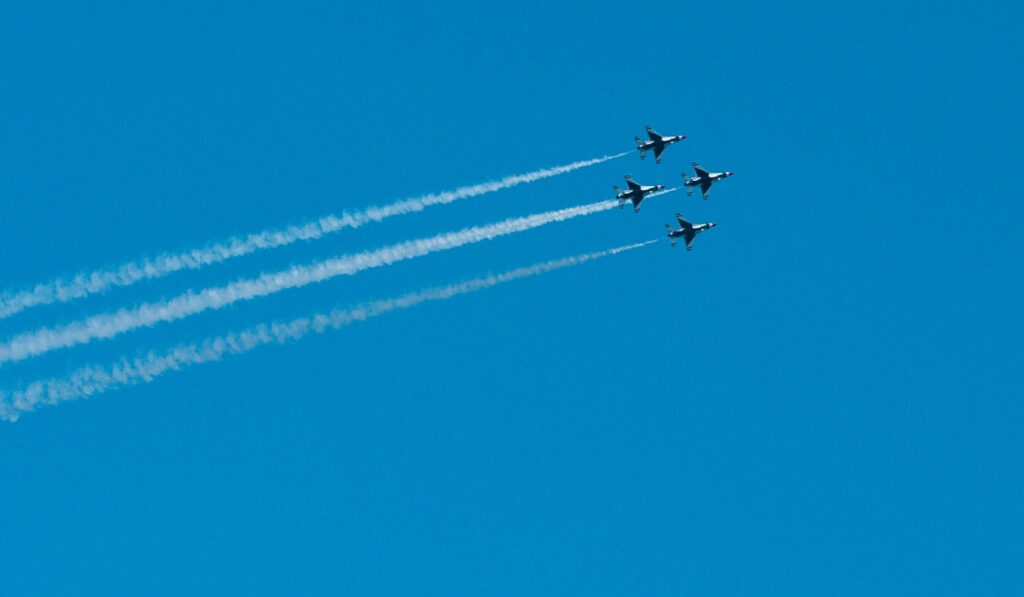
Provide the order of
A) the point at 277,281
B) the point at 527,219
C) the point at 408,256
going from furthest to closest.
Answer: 1. the point at 527,219
2. the point at 408,256
3. the point at 277,281

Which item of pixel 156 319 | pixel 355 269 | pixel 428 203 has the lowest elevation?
pixel 156 319

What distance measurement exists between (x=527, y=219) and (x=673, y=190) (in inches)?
759

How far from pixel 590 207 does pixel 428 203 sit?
16820 millimetres

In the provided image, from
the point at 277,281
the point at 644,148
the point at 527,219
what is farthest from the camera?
the point at 644,148

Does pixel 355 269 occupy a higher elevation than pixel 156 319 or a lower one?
higher

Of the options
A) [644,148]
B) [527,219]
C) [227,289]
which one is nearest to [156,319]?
[227,289]

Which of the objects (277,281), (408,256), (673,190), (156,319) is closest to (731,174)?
(673,190)

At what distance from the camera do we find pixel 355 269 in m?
106

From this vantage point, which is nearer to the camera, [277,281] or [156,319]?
[156,319]

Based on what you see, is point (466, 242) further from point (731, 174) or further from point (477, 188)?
point (731, 174)

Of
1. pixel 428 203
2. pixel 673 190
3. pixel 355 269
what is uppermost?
pixel 673 190

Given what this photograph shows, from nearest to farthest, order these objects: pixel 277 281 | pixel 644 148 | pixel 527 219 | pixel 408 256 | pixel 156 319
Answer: pixel 156 319, pixel 277 281, pixel 408 256, pixel 527 219, pixel 644 148

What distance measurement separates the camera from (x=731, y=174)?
13462cm

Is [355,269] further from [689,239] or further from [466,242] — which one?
[689,239]
